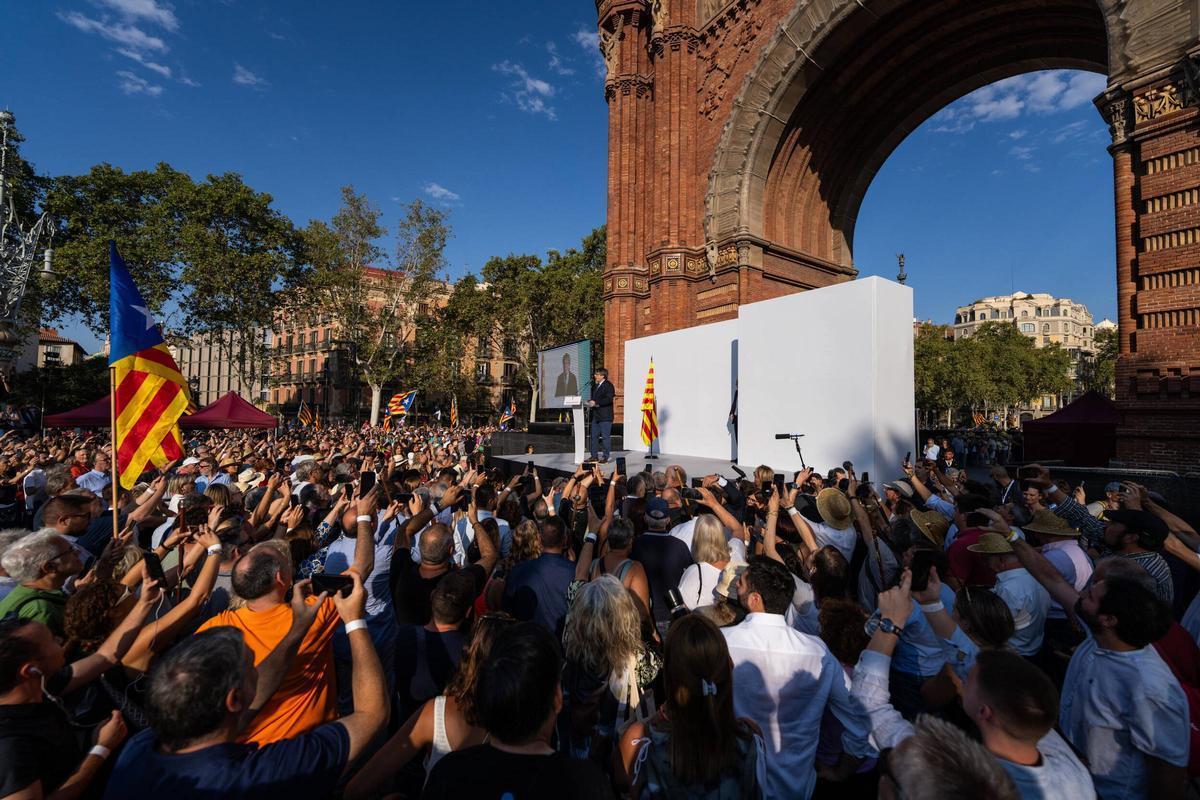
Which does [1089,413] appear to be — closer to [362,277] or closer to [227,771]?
[227,771]

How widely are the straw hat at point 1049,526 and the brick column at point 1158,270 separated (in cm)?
802

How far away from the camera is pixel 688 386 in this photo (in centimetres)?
1570

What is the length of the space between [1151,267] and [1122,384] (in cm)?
204

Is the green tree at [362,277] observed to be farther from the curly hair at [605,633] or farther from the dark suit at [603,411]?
the curly hair at [605,633]

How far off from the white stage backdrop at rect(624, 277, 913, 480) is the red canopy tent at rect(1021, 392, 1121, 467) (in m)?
8.58

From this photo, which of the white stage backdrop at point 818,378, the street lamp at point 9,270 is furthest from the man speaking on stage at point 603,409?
the street lamp at point 9,270

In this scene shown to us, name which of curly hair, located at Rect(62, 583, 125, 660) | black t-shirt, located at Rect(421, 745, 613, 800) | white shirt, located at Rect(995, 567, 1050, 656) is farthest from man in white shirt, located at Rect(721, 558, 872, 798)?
curly hair, located at Rect(62, 583, 125, 660)

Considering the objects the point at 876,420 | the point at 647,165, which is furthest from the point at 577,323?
the point at 876,420

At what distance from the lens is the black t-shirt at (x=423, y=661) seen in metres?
2.71

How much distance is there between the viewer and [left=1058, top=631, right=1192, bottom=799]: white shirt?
6.91 feet

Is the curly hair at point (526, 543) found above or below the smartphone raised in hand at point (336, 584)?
below

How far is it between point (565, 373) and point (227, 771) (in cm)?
1384

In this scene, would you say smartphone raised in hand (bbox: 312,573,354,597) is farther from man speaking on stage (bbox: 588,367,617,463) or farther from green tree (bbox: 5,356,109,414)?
green tree (bbox: 5,356,109,414)

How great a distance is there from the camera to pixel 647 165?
1952cm
